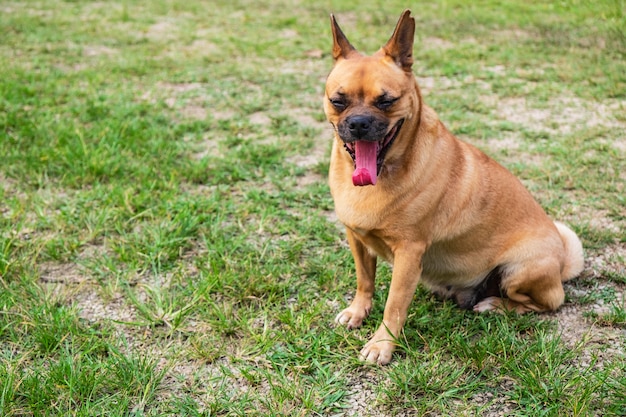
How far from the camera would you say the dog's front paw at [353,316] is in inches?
115

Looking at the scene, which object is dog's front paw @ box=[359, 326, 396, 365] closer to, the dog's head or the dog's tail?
the dog's head

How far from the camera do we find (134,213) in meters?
3.86

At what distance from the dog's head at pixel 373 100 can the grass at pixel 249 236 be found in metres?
0.89

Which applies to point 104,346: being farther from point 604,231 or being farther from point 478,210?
point 604,231

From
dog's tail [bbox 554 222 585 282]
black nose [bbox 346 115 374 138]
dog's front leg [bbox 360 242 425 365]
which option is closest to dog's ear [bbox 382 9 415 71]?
black nose [bbox 346 115 374 138]

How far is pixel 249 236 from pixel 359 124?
60.9 inches

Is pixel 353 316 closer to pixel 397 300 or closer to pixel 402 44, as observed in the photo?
pixel 397 300

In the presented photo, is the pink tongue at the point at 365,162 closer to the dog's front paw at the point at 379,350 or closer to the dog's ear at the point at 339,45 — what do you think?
the dog's ear at the point at 339,45

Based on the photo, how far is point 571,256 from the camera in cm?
320

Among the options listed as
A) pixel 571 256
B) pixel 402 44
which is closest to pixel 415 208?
pixel 402 44

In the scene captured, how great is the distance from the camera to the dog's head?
2.45m

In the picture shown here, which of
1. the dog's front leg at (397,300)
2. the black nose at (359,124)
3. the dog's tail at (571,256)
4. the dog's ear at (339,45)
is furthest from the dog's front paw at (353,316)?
the dog's ear at (339,45)

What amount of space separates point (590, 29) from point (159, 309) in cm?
724

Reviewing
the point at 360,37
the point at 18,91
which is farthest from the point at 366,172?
the point at 360,37
